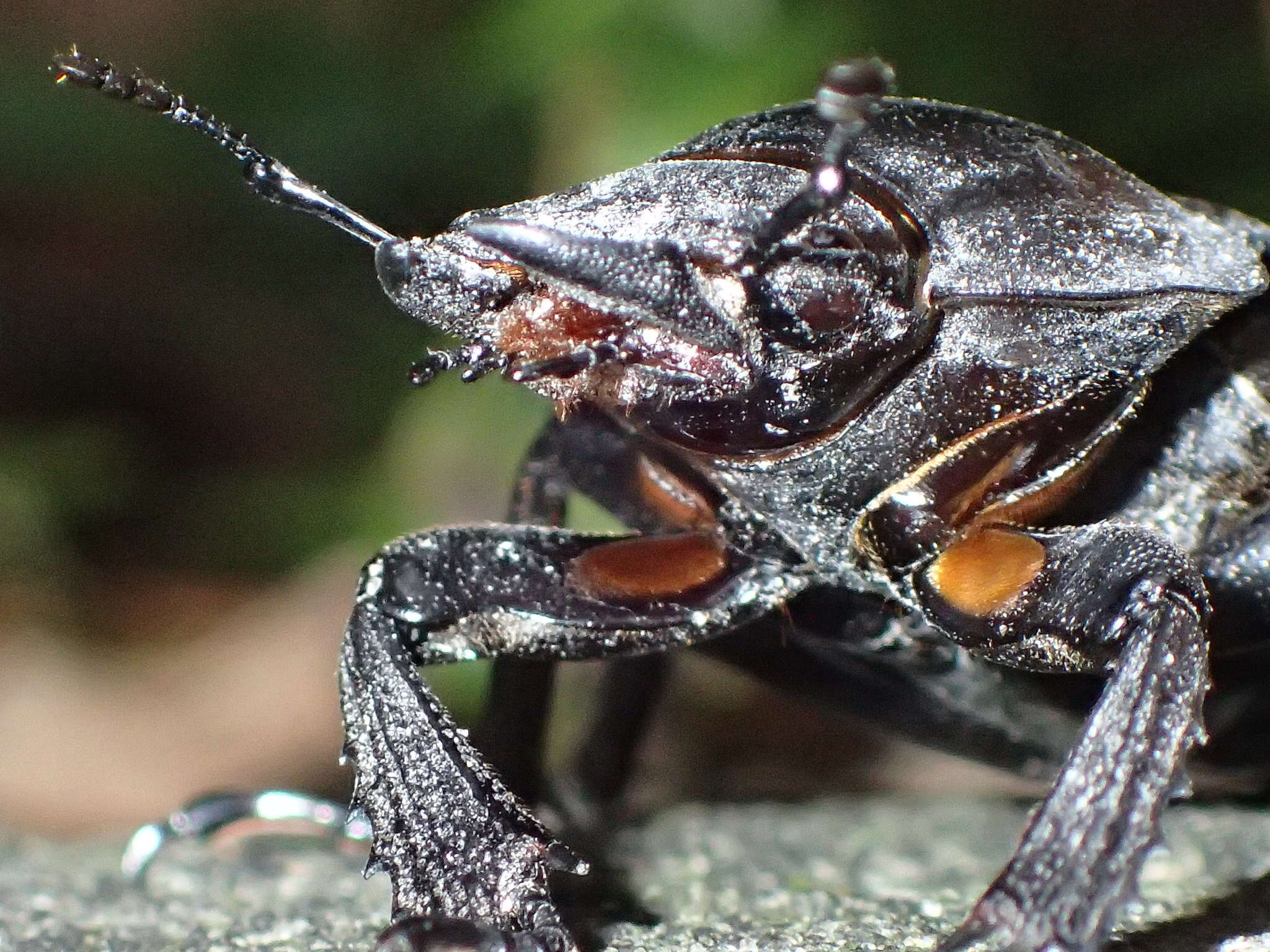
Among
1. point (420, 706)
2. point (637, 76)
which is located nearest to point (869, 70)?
point (420, 706)

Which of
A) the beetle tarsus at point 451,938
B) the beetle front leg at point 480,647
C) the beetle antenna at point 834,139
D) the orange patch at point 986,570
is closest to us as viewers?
the beetle antenna at point 834,139

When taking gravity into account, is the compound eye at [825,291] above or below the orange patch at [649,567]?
above

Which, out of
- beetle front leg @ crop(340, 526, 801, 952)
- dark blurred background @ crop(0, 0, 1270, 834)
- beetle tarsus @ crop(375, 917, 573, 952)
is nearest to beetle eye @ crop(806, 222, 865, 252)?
beetle front leg @ crop(340, 526, 801, 952)

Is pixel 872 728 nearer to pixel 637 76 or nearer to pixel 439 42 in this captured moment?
pixel 637 76

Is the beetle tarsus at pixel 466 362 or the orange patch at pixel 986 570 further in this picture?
the orange patch at pixel 986 570

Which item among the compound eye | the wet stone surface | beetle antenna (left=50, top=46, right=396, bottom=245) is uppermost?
beetle antenna (left=50, top=46, right=396, bottom=245)

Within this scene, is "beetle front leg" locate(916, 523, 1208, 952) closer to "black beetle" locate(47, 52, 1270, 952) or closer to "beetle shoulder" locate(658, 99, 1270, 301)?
"black beetle" locate(47, 52, 1270, 952)

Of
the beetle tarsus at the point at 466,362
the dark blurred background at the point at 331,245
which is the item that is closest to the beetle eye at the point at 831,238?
the beetle tarsus at the point at 466,362

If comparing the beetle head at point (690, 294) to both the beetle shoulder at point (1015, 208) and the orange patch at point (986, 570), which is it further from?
the orange patch at point (986, 570)
